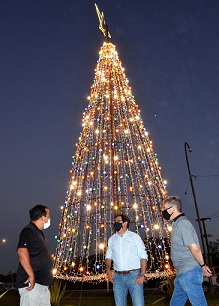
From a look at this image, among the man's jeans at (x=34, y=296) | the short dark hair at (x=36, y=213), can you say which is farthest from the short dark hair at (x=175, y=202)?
the man's jeans at (x=34, y=296)

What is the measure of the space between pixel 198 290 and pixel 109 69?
30.1 ft

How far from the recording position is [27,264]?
310 cm

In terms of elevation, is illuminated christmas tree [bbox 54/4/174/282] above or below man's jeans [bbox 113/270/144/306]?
above

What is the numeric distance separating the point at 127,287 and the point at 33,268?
138 cm

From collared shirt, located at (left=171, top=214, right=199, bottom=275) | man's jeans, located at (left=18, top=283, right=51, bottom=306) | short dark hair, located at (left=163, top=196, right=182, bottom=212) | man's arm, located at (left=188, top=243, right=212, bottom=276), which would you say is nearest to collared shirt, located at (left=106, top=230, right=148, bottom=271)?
collared shirt, located at (left=171, top=214, right=199, bottom=275)

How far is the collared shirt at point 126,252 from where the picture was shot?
13.3ft

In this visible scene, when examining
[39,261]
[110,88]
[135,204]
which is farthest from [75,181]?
[39,261]

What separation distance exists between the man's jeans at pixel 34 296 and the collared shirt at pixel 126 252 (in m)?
1.18

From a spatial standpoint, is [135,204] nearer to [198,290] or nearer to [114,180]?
[114,180]

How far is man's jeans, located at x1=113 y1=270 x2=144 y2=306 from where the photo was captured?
12.6 feet

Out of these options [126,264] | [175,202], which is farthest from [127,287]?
[175,202]

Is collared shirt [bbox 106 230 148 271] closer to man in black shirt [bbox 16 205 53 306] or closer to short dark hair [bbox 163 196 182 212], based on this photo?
short dark hair [bbox 163 196 182 212]

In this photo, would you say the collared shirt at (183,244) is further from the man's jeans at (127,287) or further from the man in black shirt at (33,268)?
the man in black shirt at (33,268)

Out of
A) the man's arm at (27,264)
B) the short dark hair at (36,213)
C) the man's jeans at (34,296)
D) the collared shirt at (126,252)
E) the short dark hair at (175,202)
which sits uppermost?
the short dark hair at (175,202)
